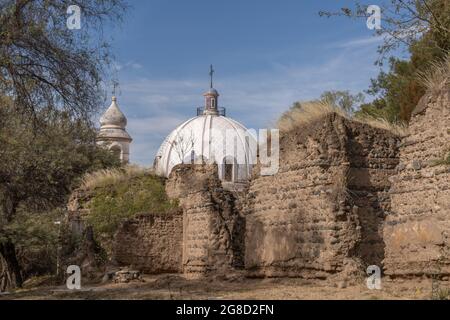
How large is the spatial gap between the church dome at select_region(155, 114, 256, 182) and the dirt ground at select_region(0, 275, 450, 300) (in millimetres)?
32981

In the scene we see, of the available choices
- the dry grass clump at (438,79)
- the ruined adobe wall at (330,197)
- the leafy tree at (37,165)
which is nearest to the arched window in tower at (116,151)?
the leafy tree at (37,165)

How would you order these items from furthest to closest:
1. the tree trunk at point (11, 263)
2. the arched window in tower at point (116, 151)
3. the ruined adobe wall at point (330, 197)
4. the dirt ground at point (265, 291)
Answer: the arched window in tower at point (116, 151), the tree trunk at point (11, 263), the ruined adobe wall at point (330, 197), the dirt ground at point (265, 291)

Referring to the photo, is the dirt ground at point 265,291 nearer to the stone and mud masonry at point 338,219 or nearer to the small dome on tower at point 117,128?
the stone and mud masonry at point 338,219

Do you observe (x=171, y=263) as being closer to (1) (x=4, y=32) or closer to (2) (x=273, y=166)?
(2) (x=273, y=166)

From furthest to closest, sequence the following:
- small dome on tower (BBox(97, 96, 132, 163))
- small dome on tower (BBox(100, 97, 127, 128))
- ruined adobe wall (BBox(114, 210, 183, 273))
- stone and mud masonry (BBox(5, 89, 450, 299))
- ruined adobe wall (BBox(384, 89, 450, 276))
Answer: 1. small dome on tower (BBox(100, 97, 127, 128))
2. small dome on tower (BBox(97, 96, 132, 163))
3. ruined adobe wall (BBox(114, 210, 183, 273))
4. stone and mud masonry (BBox(5, 89, 450, 299))
5. ruined adobe wall (BBox(384, 89, 450, 276))

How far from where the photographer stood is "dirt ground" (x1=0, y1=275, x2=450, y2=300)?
9645mm

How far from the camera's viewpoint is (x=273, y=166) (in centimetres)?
1419

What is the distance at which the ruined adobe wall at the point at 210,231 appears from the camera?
15.9 metres

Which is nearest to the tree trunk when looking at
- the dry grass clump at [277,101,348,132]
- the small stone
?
the dry grass clump at [277,101,348,132]

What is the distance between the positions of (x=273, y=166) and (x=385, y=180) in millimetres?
2546

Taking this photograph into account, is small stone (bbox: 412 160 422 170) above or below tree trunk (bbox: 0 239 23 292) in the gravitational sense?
above

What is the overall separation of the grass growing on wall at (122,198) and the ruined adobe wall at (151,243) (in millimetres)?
1443

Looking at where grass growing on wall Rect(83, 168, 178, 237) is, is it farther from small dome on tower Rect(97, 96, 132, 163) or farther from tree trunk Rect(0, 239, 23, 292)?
small dome on tower Rect(97, 96, 132, 163)
